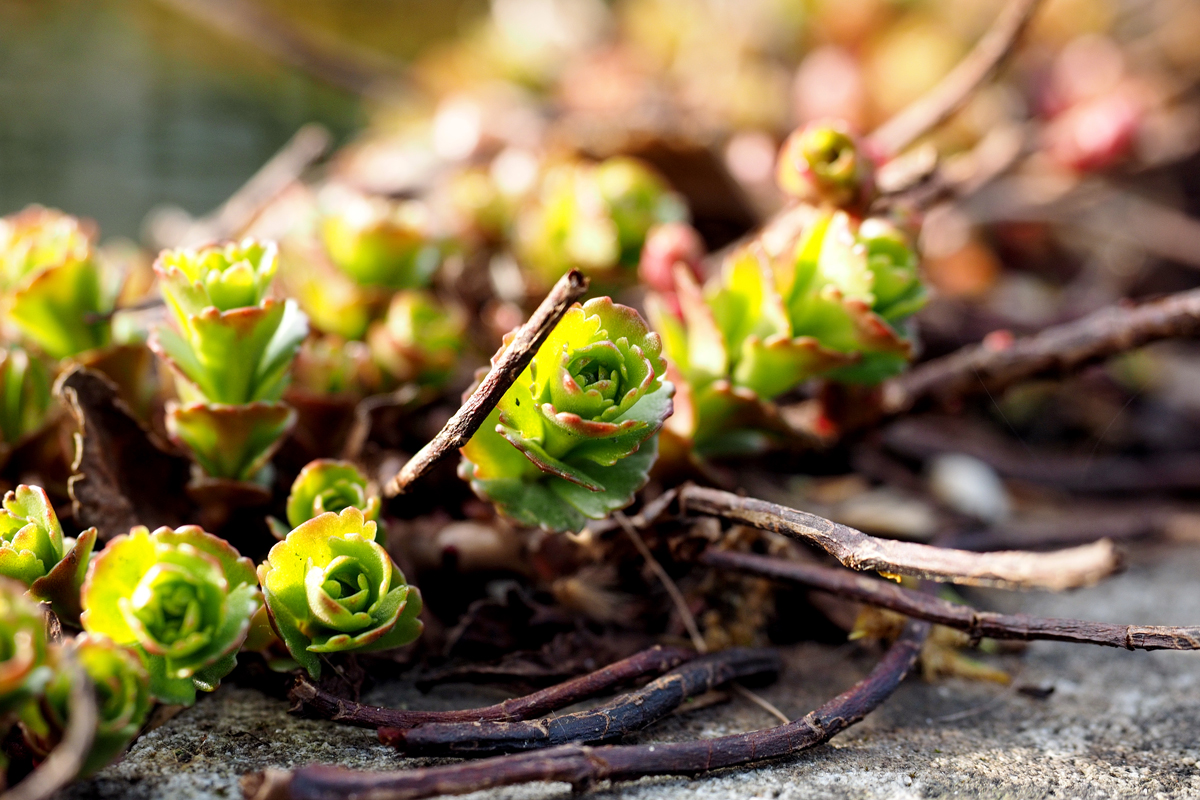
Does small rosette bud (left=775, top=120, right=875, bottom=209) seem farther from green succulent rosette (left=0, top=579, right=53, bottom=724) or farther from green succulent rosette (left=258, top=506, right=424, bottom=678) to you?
green succulent rosette (left=0, top=579, right=53, bottom=724)

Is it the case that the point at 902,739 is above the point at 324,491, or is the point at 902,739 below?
below

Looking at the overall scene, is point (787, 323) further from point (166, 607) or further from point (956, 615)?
point (166, 607)

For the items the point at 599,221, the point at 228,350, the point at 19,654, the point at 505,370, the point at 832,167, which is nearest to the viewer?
the point at 19,654

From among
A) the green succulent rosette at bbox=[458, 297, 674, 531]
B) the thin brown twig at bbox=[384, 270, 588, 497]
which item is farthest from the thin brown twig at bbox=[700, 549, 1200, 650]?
the thin brown twig at bbox=[384, 270, 588, 497]

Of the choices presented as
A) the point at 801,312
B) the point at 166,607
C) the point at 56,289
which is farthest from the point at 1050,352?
the point at 56,289

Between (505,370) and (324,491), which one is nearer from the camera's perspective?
(505,370)

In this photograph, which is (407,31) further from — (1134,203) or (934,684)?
(934,684)

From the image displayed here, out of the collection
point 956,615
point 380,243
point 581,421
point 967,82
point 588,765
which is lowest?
point 588,765
